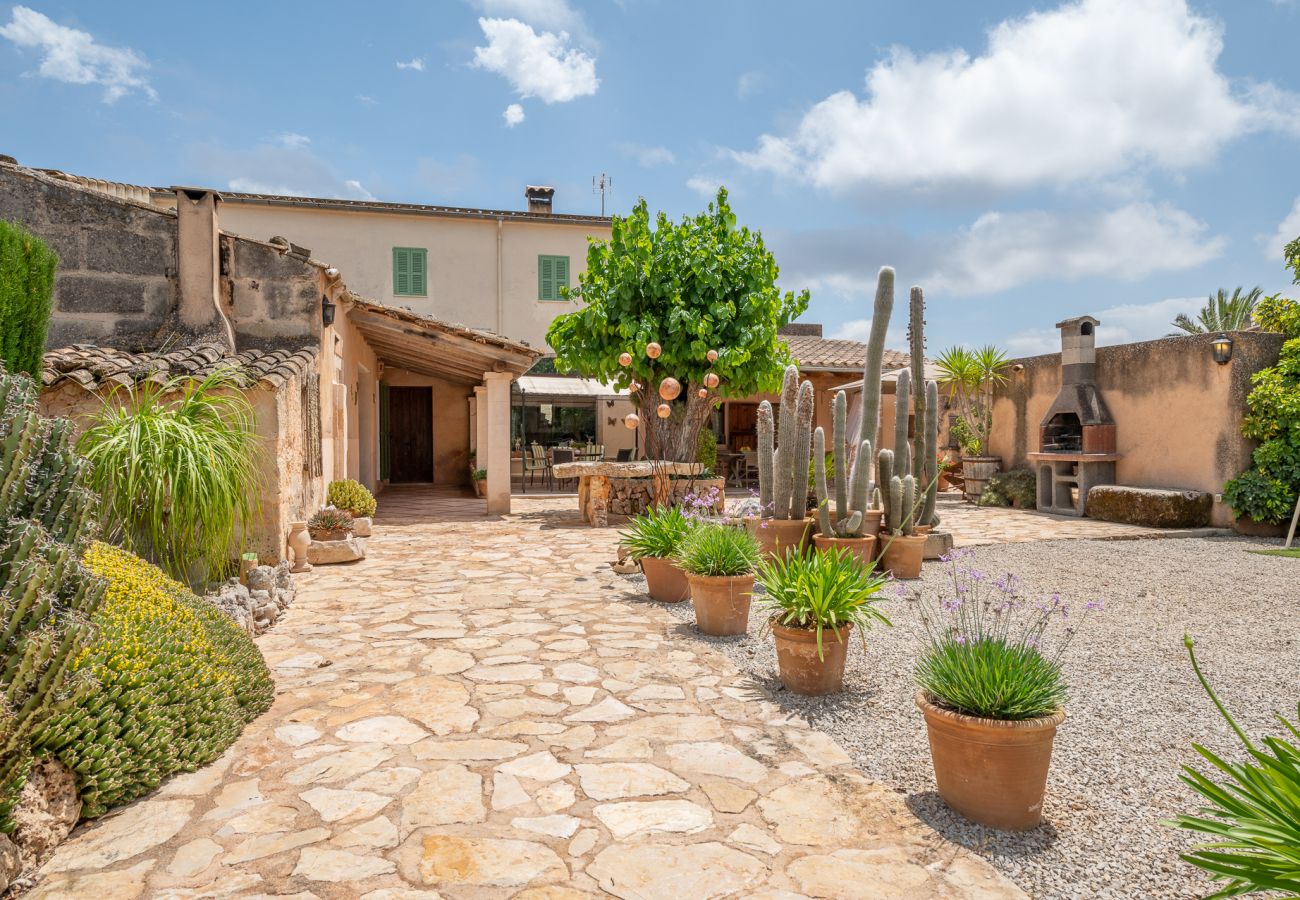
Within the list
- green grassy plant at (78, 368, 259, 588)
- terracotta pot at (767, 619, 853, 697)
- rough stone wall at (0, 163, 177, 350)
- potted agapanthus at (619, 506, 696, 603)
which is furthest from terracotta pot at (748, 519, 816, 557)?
rough stone wall at (0, 163, 177, 350)

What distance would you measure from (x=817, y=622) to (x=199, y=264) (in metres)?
7.22

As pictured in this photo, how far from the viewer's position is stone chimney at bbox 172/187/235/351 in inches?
302

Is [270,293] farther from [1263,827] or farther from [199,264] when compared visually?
[1263,827]

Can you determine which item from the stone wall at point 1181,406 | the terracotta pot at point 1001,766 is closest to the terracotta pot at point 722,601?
the terracotta pot at point 1001,766

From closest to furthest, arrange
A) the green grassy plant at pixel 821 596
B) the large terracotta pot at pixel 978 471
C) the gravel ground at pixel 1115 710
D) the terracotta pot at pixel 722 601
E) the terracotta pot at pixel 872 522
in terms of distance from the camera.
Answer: the gravel ground at pixel 1115 710 → the green grassy plant at pixel 821 596 → the terracotta pot at pixel 722 601 → the terracotta pot at pixel 872 522 → the large terracotta pot at pixel 978 471

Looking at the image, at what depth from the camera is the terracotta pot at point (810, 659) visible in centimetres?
406

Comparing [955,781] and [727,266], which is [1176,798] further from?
[727,266]

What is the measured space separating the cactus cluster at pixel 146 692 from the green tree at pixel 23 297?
90.3 inches

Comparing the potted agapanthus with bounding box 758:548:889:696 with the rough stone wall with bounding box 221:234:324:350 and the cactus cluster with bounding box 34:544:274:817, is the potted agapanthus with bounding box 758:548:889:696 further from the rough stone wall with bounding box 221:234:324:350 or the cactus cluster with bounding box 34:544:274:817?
the rough stone wall with bounding box 221:234:324:350

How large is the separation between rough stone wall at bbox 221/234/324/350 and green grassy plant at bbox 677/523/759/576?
528 centimetres

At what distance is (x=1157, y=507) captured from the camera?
11.3 meters

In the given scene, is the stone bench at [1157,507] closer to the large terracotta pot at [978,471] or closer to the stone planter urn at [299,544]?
the large terracotta pot at [978,471]

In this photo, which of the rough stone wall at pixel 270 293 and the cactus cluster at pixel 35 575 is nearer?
the cactus cluster at pixel 35 575

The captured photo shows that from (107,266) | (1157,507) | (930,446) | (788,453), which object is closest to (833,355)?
(1157,507)
